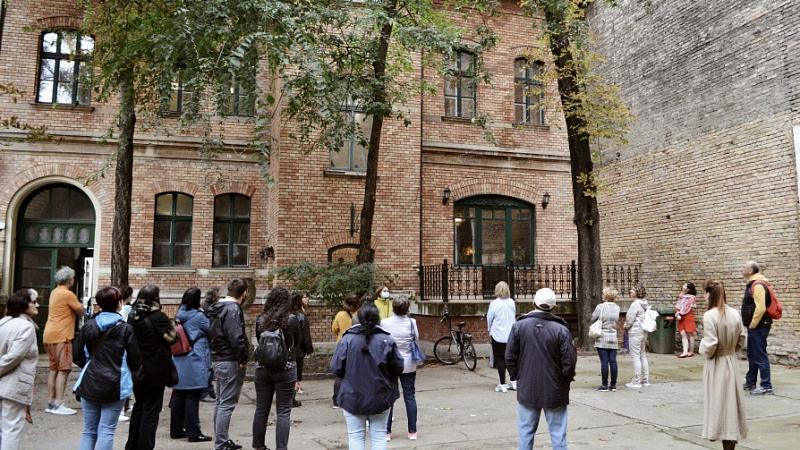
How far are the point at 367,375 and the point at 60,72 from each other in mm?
14197

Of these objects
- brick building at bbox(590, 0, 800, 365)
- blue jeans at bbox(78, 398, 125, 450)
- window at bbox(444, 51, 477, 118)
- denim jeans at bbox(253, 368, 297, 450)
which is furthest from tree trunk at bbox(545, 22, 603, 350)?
blue jeans at bbox(78, 398, 125, 450)

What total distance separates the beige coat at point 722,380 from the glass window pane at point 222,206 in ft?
42.1

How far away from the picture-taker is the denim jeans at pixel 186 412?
7.14 metres

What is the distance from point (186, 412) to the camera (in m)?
7.16

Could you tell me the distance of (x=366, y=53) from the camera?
1190cm

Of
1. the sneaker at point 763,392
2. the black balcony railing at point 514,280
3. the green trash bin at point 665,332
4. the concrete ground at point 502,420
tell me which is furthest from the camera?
the black balcony railing at point 514,280

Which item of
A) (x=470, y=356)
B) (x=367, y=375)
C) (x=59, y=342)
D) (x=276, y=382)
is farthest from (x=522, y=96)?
(x=367, y=375)

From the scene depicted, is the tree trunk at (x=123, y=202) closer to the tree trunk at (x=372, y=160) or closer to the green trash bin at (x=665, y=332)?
the tree trunk at (x=372, y=160)

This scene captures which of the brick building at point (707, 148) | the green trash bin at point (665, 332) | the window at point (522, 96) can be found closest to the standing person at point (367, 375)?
the brick building at point (707, 148)

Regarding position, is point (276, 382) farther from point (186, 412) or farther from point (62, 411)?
point (62, 411)

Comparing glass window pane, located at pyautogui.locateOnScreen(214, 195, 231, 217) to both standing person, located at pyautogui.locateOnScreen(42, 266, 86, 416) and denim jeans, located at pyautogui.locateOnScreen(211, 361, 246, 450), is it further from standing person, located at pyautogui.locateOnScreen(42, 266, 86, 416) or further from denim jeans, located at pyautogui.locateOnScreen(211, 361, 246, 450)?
denim jeans, located at pyautogui.locateOnScreen(211, 361, 246, 450)

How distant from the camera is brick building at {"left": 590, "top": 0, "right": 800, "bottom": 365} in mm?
12766

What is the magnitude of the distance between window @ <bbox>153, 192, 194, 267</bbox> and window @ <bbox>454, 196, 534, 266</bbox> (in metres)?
7.17

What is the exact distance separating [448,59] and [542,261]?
790 centimetres
